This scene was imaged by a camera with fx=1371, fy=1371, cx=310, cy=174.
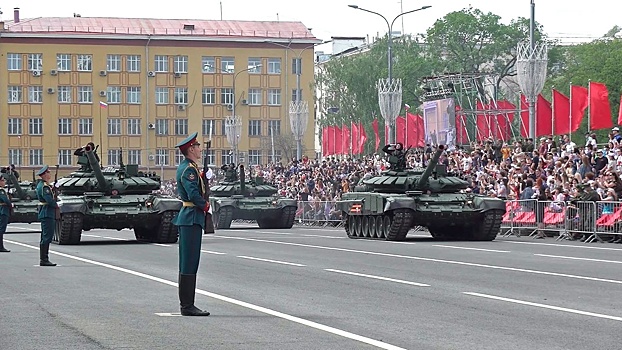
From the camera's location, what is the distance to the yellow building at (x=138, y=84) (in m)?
97.8

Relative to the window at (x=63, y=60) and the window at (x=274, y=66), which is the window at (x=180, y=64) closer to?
the window at (x=274, y=66)

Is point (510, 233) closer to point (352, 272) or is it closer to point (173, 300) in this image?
point (352, 272)

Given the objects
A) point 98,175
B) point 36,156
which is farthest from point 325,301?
point 36,156

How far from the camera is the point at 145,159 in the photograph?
101000 mm

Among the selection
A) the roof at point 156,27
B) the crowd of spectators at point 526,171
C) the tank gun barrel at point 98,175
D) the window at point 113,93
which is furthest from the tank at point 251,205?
the window at point 113,93

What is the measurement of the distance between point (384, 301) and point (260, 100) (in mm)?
88585

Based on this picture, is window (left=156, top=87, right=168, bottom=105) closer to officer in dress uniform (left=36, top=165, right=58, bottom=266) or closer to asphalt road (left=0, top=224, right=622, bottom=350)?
asphalt road (left=0, top=224, right=622, bottom=350)

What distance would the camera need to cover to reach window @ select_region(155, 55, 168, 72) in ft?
327

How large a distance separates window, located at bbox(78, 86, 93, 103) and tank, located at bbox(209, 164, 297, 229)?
5377 centimetres

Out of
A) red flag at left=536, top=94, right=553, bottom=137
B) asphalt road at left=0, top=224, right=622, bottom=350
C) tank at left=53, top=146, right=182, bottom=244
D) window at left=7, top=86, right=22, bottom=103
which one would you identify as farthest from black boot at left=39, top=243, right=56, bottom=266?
window at left=7, top=86, right=22, bottom=103

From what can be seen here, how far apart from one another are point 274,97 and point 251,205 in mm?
58134

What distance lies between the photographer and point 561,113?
44.4m

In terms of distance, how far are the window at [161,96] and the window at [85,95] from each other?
16.0ft

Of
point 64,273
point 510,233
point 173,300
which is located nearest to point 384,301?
point 173,300
